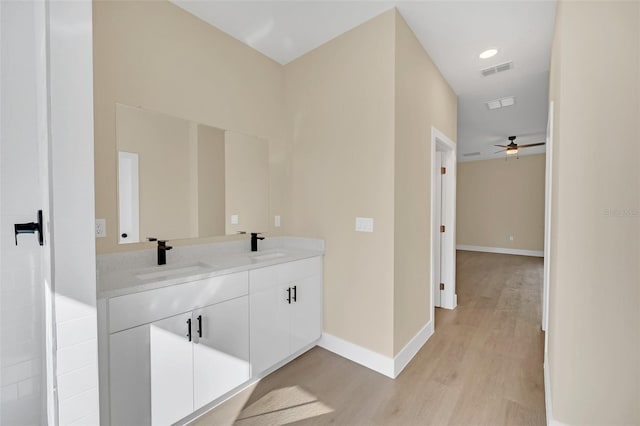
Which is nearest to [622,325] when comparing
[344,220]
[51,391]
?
[344,220]

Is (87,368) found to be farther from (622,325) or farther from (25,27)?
(622,325)

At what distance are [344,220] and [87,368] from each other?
1873mm

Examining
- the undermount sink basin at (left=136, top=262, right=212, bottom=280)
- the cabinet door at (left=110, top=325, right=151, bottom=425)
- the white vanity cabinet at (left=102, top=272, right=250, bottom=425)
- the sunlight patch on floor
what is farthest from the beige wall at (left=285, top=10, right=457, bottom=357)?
the cabinet door at (left=110, top=325, right=151, bottom=425)

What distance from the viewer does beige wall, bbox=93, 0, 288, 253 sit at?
5.80ft

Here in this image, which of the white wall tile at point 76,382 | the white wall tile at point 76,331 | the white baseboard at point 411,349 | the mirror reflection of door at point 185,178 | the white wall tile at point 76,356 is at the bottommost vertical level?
the white baseboard at point 411,349

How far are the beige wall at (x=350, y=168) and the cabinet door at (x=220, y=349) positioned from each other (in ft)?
3.03

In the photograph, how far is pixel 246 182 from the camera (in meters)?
2.66

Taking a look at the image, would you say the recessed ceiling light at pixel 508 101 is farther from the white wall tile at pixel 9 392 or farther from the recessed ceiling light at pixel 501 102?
the white wall tile at pixel 9 392

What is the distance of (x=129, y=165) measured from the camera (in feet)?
6.18

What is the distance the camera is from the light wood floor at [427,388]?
1.77 m

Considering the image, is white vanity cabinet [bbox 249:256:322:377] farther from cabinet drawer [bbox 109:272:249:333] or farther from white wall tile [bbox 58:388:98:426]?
white wall tile [bbox 58:388:98:426]

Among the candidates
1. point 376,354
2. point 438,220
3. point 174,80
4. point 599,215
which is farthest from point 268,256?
point 438,220

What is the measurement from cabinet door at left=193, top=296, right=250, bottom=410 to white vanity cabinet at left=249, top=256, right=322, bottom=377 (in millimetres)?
86

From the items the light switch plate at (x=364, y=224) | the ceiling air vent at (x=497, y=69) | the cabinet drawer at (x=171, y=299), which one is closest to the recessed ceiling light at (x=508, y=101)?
the ceiling air vent at (x=497, y=69)
